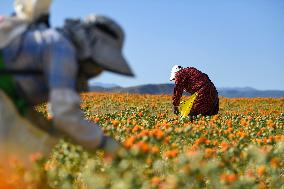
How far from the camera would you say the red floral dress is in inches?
463

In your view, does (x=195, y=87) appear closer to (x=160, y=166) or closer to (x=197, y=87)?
(x=197, y=87)

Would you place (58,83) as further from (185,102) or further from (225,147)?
(185,102)

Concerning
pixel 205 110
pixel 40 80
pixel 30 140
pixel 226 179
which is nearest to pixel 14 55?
pixel 40 80

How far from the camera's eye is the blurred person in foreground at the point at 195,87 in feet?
38.6

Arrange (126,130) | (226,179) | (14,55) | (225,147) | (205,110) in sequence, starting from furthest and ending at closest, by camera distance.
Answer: (205,110) < (126,130) < (225,147) < (14,55) < (226,179)

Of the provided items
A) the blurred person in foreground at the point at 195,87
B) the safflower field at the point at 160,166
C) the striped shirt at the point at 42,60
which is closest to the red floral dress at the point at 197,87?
the blurred person in foreground at the point at 195,87

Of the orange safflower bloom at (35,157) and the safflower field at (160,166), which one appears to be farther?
the orange safflower bloom at (35,157)

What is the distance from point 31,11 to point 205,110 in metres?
8.29

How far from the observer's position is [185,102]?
39.7ft

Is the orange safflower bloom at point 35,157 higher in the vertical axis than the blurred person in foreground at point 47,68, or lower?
lower

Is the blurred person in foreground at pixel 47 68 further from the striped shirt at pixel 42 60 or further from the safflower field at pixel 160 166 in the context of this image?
the safflower field at pixel 160 166

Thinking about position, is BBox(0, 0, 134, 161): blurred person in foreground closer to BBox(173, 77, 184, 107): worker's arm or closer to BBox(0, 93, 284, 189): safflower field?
BBox(0, 93, 284, 189): safflower field

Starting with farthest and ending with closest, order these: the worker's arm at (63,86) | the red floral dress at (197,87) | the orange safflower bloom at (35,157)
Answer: the red floral dress at (197,87), the orange safflower bloom at (35,157), the worker's arm at (63,86)

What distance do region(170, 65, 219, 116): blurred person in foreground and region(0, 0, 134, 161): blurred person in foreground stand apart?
794cm
